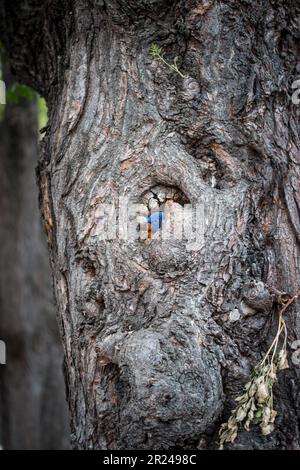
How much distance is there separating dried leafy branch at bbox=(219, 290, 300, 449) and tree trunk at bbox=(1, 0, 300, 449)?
64 mm

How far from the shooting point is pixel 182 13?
267cm

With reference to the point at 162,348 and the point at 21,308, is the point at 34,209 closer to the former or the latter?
the point at 21,308

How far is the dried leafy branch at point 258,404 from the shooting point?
7.98 feet

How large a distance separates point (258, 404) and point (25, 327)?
4276mm

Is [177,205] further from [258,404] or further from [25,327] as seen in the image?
[25,327]

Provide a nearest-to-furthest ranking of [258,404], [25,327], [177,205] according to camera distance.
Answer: [258,404], [177,205], [25,327]

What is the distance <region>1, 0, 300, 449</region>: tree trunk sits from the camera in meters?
2.52

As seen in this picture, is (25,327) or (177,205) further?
(25,327)

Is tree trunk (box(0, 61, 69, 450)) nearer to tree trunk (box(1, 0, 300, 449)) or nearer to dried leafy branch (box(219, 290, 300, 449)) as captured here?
tree trunk (box(1, 0, 300, 449))

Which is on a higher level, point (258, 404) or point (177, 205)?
point (177, 205)

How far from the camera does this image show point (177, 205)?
262 centimetres

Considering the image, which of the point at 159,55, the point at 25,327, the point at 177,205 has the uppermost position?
the point at 159,55

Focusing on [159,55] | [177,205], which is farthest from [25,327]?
[159,55]

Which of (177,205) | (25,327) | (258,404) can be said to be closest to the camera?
(258,404)
